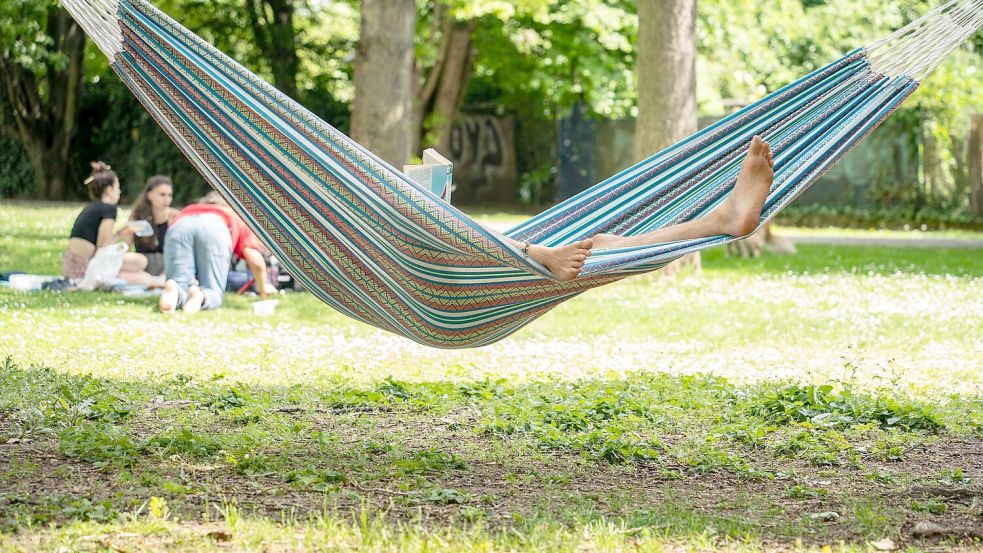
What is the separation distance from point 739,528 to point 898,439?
122 cm

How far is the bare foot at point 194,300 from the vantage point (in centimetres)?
646

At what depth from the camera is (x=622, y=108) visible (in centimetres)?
1611

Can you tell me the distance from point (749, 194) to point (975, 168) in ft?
40.5

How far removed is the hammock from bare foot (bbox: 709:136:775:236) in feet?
0.27

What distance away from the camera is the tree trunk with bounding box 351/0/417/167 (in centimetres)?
768

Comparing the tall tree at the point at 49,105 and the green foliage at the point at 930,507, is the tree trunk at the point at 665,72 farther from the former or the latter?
the tall tree at the point at 49,105

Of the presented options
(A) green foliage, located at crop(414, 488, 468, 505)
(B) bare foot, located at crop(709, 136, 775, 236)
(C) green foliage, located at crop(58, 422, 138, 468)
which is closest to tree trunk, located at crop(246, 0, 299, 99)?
(C) green foliage, located at crop(58, 422, 138, 468)

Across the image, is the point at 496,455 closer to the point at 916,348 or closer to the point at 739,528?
the point at 739,528

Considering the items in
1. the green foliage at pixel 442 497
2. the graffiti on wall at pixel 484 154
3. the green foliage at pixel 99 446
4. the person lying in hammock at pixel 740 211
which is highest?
the graffiti on wall at pixel 484 154

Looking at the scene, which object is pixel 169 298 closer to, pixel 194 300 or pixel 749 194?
pixel 194 300

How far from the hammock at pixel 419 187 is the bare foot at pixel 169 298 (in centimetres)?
294

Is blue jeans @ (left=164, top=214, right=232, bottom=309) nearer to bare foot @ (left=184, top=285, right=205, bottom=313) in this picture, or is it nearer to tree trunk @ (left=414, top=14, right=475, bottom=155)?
bare foot @ (left=184, top=285, right=205, bottom=313)

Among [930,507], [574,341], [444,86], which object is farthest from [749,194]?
[444,86]

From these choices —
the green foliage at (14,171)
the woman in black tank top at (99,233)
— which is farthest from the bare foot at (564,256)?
the green foliage at (14,171)
